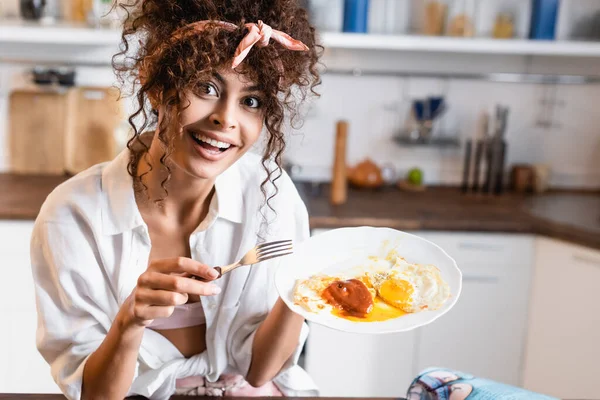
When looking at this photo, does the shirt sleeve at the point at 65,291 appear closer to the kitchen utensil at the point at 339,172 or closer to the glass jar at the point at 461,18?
the kitchen utensil at the point at 339,172

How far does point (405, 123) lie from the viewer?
2.79 meters

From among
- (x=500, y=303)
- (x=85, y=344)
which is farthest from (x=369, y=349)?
(x=85, y=344)

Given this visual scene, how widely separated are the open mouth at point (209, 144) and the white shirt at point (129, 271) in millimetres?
214

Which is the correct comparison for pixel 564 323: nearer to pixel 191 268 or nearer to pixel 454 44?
pixel 454 44

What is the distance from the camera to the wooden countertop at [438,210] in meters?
2.20

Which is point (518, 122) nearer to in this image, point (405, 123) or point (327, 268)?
point (405, 123)

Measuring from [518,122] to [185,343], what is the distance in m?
2.04

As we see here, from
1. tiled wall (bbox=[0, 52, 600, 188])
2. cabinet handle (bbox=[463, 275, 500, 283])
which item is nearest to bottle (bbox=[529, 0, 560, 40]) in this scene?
tiled wall (bbox=[0, 52, 600, 188])

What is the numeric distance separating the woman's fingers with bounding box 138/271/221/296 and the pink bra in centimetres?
37

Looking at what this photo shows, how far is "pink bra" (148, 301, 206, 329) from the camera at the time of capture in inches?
50.6

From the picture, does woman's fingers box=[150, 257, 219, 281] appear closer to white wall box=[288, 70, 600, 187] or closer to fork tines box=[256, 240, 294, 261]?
fork tines box=[256, 240, 294, 261]

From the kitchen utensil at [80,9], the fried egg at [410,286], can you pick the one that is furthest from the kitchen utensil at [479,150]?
the fried egg at [410,286]

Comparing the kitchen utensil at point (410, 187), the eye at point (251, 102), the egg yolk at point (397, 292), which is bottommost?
the kitchen utensil at point (410, 187)

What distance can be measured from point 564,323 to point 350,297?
151 cm
